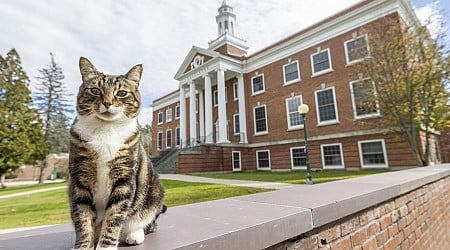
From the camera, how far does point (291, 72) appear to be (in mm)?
19219

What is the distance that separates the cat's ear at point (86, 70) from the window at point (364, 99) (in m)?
13.5

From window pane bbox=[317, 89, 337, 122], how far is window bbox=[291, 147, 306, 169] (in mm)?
2782

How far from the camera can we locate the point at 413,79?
33.2 ft

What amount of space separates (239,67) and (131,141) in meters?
22.3

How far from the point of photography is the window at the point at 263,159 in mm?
19969

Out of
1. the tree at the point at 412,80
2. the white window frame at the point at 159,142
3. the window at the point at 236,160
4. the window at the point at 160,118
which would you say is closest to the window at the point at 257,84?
the window at the point at 236,160

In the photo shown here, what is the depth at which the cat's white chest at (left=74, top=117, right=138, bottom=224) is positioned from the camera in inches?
42.1

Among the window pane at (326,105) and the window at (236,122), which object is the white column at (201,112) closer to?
the window at (236,122)

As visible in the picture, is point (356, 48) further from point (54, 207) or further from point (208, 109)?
point (54, 207)

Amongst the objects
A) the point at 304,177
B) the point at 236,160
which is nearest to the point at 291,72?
the point at 236,160

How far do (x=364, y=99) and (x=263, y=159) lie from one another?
31.3 ft

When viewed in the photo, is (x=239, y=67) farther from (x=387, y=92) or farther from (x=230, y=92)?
(x=387, y=92)

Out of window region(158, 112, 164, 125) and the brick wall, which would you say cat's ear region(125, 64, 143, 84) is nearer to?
the brick wall

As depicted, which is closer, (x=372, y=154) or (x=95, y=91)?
(x=95, y=91)
